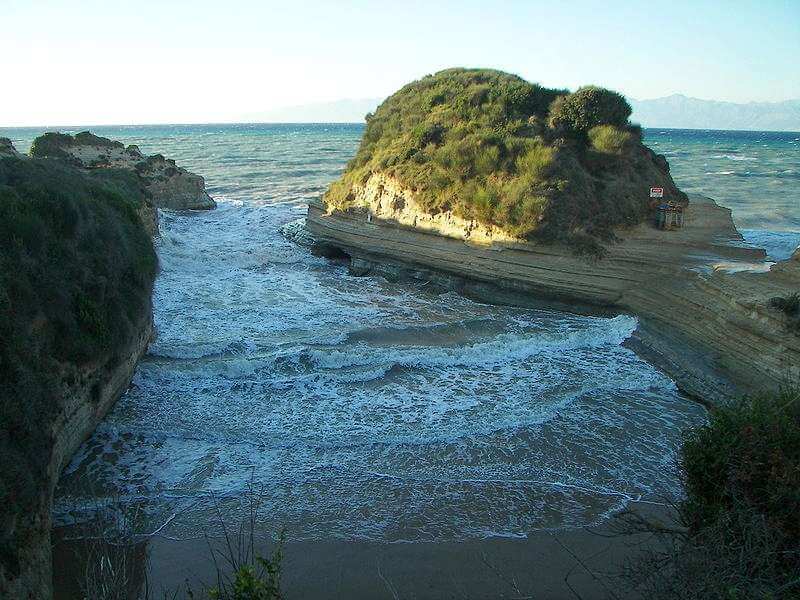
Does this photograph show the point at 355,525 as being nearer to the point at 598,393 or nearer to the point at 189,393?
the point at 189,393

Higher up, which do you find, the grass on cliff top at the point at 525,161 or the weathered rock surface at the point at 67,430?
the grass on cliff top at the point at 525,161

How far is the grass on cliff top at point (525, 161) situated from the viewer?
16.3 meters

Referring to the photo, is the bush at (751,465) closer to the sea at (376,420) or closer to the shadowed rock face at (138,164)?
the sea at (376,420)

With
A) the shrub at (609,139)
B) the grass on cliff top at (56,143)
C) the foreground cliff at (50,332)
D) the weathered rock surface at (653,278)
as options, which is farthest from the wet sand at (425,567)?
the grass on cliff top at (56,143)

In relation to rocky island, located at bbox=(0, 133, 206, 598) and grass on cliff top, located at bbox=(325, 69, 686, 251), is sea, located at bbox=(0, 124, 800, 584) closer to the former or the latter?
rocky island, located at bbox=(0, 133, 206, 598)

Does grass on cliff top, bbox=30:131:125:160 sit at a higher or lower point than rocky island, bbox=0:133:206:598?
higher

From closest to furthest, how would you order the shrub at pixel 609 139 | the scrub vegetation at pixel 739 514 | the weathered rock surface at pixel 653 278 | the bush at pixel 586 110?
the scrub vegetation at pixel 739 514 < the weathered rock surface at pixel 653 278 < the shrub at pixel 609 139 < the bush at pixel 586 110

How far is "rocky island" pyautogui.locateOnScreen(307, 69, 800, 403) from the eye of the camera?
11.3m

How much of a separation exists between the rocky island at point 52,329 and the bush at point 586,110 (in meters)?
12.7

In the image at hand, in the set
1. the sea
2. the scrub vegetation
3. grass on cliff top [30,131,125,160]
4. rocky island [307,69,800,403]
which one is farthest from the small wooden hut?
grass on cliff top [30,131,125,160]

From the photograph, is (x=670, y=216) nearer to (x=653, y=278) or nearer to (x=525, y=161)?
(x=653, y=278)

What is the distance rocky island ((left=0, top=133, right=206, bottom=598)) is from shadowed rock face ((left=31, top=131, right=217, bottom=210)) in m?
15.3

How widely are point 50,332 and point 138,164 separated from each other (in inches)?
930

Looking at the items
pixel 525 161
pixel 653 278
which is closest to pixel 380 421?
pixel 653 278
